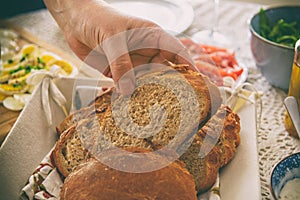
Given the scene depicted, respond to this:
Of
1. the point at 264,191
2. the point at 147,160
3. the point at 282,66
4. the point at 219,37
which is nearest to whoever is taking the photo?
the point at 147,160

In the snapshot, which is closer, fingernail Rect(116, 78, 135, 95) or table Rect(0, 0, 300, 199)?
fingernail Rect(116, 78, 135, 95)

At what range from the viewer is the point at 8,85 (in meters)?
1.77

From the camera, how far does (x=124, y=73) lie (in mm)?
1193

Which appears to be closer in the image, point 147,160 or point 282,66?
point 147,160

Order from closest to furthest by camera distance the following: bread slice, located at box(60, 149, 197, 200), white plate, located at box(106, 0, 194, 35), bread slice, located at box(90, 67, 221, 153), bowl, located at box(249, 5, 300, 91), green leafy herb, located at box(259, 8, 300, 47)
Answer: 1. bread slice, located at box(60, 149, 197, 200)
2. bread slice, located at box(90, 67, 221, 153)
3. bowl, located at box(249, 5, 300, 91)
4. green leafy herb, located at box(259, 8, 300, 47)
5. white plate, located at box(106, 0, 194, 35)

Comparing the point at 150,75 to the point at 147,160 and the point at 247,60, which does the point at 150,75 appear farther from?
the point at 247,60

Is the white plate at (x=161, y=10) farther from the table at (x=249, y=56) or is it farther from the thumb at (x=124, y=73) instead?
the thumb at (x=124, y=73)

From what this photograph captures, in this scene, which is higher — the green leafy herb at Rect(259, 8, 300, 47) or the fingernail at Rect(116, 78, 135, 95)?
the fingernail at Rect(116, 78, 135, 95)

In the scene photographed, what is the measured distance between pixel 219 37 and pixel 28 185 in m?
1.35

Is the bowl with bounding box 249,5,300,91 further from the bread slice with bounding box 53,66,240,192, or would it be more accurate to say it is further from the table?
the bread slice with bounding box 53,66,240,192

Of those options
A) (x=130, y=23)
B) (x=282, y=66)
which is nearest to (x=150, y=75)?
(x=130, y=23)

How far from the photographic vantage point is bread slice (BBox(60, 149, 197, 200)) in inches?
37.3

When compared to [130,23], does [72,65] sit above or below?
below


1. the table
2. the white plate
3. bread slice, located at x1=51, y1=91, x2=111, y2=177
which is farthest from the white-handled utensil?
the white plate
